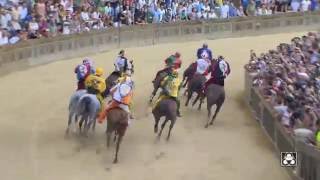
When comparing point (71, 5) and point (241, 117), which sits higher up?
point (71, 5)

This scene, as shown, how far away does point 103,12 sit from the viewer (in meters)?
27.1

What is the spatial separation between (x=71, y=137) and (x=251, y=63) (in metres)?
5.66

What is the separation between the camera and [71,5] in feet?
86.3

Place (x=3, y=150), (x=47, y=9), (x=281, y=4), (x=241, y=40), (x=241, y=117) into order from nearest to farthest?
(x=3, y=150)
(x=241, y=117)
(x=47, y=9)
(x=241, y=40)
(x=281, y=4)

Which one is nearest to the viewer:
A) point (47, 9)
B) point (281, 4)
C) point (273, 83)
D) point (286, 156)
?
point (286, 156)

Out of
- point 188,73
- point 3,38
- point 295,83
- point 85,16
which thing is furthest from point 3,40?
point 295,83

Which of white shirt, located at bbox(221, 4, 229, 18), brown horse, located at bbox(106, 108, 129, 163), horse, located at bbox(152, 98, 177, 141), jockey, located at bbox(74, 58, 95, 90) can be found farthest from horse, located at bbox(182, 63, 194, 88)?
white shirt, located at bbox(221, 4, 229, 18)

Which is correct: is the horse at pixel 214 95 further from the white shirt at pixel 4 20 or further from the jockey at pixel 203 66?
the white shirt at pixel 4 20

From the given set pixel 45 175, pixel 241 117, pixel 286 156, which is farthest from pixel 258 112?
pixel 45 175

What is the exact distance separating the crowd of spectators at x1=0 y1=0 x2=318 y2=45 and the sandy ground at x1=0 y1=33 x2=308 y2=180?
10.2 ft

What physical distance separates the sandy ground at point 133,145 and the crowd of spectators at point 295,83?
922mm

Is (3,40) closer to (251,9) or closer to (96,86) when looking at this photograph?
(96,86)

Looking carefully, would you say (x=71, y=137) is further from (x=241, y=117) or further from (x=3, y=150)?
(x=241, y=117)

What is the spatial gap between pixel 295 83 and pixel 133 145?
367 centimetres
